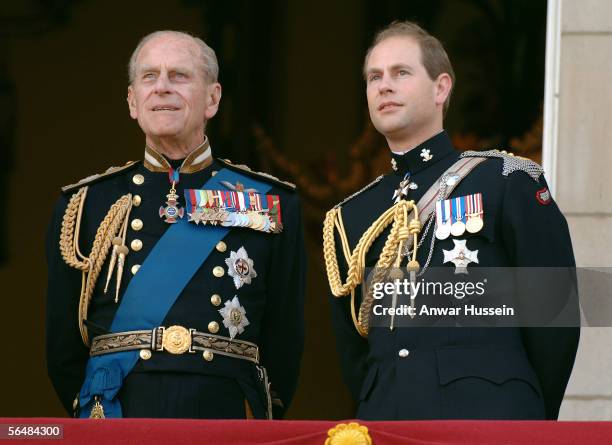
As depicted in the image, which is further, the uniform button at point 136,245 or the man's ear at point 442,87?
the uniform button at point 136,245

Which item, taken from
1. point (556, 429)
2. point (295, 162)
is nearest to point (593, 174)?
point (556, 429)

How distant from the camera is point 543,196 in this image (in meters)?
4.99

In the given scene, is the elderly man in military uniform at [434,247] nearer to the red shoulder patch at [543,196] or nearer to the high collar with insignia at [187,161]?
the red shoulder patch at [543,196]

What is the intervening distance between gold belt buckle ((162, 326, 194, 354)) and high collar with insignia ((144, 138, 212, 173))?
63cm

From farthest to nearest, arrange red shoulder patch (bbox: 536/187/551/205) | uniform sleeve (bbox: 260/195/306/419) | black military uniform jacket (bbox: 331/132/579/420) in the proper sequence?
uniform sleeve (bbox: 260/195/306/419)
red shoulder patch (bbox: 536/187/551/205)
black military uniform jacket (bbox: 331/132/579/420)

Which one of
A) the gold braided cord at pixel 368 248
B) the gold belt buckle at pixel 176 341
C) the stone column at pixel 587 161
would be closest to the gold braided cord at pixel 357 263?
the gold braided cord at pixel 368 248

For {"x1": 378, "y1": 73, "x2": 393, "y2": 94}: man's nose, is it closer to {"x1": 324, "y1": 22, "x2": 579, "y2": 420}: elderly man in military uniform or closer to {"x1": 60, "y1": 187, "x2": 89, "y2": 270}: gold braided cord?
{"x1": 324, "y1": 22, "x2": 579, "y2": 420}: elderly man in military uniform

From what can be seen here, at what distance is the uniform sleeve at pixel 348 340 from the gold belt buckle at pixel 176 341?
50 cm

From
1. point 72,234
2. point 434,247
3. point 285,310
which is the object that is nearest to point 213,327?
point 285,310

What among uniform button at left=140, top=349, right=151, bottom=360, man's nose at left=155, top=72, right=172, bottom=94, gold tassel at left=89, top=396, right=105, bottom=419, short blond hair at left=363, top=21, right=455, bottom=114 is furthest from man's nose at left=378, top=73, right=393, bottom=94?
gold tassel at left=89, top=396, right=105, bottom=419

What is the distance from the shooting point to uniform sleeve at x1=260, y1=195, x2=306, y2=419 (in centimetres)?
545

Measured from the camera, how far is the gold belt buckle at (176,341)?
16.8ft

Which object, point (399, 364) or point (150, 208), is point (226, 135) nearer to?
point (150, 208)

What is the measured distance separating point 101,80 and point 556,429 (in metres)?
5.47
